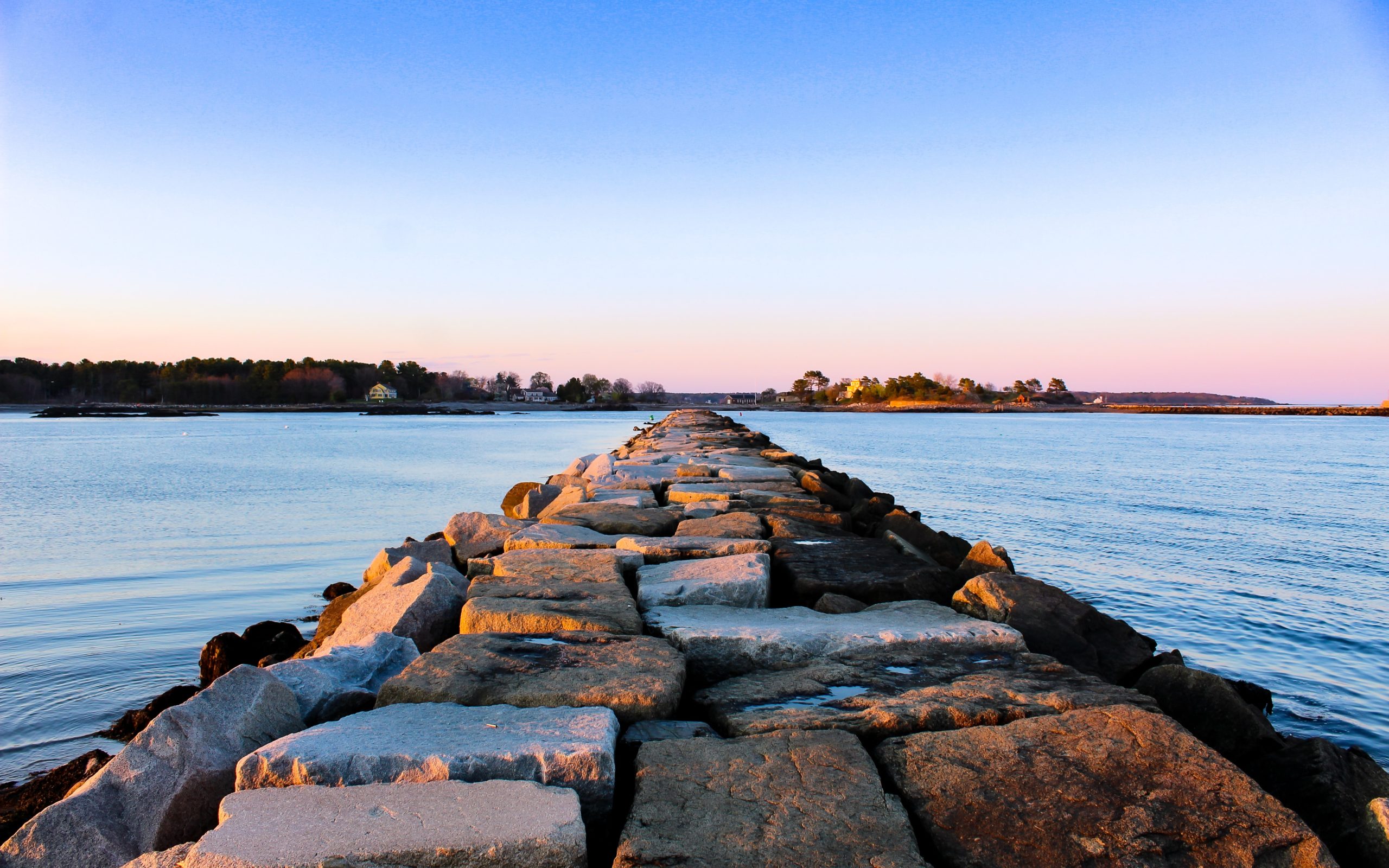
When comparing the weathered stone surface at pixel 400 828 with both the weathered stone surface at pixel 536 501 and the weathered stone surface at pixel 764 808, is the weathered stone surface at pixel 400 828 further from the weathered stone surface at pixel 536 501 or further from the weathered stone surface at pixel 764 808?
the weathered stone surface at pixel 536 501

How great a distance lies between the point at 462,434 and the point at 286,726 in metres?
38.3

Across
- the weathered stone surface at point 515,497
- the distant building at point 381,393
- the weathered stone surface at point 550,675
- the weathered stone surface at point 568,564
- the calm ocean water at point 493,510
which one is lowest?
the calm ocean water at point 493,510

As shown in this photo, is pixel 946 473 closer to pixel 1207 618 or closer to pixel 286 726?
pixel 1207 618

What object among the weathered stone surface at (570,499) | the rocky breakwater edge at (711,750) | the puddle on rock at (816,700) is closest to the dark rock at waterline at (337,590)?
the weathered stone surface at (570,499)

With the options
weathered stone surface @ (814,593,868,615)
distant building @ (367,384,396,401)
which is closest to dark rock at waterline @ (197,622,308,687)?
weathered stone surface @ (814,593,868,615)

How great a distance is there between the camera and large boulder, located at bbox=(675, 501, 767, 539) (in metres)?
4.15

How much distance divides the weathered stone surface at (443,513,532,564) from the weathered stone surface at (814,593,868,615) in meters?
2.41

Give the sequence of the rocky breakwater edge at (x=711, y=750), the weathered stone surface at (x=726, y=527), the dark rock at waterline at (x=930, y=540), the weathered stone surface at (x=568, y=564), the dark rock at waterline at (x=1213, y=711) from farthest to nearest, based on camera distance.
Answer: the dark rock at waterline at (x=930, y=540)
the weathered stone surface at (x=726, y=527)
the weathered stone surface at (x=568, y=564)
the dark rock at waterline at (x=1213, y=711)
the rocky breakwater edge at (x=711, y=750)

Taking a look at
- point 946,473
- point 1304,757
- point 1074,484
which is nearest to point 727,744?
point 1304,757

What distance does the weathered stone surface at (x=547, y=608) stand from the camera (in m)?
2.55

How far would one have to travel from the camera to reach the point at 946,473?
17.7 m

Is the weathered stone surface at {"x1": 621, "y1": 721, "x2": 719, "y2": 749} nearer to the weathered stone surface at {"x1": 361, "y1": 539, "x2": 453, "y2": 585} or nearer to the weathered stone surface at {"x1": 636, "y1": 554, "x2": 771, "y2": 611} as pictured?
the weathered stone surface at {"x1": 636, "y1": 554, "x2": 771, "y2": 611}

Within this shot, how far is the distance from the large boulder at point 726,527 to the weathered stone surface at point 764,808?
2336 mm

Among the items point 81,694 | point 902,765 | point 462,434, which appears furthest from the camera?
point 462,434
